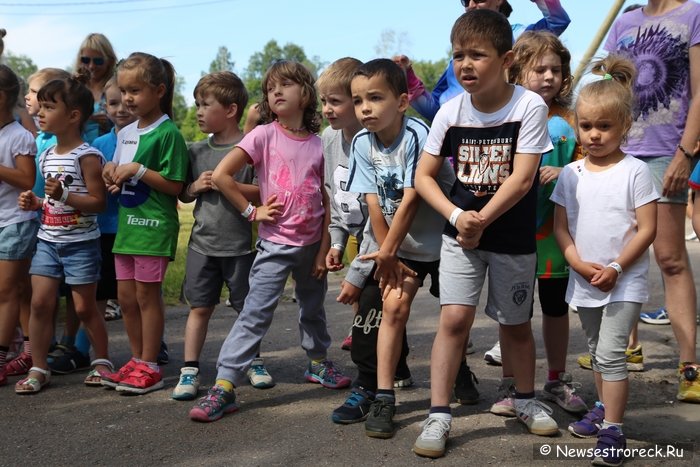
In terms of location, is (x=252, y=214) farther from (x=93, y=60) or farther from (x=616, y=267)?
(x=93, y=60)

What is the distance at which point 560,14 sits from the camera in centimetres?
501

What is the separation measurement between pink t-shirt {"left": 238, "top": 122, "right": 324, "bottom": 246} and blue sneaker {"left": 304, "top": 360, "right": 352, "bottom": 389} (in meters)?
0.80

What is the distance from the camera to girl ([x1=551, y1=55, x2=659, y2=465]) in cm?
363

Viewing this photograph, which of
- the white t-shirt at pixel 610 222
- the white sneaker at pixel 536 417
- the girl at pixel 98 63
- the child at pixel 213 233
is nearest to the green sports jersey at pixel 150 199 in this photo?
the child at pixel 213 233

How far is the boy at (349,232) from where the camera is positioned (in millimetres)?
4250

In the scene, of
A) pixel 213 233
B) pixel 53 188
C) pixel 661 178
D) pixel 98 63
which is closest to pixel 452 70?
pixel 661 178

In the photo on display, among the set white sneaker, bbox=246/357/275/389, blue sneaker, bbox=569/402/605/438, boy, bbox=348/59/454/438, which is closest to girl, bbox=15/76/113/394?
white sneaker, bbox=246/357/275/389

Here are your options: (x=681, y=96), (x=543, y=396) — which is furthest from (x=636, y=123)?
(x=543, y=396)

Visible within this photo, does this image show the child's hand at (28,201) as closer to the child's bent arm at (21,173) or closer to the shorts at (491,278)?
the child's bent arm at (21,173)

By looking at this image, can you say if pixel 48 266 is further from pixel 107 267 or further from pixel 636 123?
pixel 636 123

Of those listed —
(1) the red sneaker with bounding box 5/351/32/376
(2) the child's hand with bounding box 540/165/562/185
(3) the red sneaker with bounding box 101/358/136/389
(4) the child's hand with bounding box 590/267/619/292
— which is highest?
(2) the child's hand with bounding box 540/165/562/185

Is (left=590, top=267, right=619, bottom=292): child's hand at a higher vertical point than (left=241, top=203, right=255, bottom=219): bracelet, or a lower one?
lower

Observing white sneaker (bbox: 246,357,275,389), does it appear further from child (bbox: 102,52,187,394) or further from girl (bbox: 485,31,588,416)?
girl (bbox: 485,31,588,416)

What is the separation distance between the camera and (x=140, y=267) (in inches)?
189
